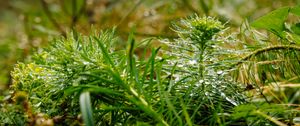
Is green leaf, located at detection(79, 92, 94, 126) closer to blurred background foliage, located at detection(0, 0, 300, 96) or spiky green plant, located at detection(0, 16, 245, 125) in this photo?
spiky green plant, located at detection(0, 16, 245, 125)

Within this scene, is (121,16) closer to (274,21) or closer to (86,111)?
(274,21)

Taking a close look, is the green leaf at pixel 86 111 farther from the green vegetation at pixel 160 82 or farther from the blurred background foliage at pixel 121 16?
the blurred background foliage at pixel 121 16

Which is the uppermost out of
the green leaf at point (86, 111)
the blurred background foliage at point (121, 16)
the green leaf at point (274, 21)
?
the blurred background foliage at point (121, 16)

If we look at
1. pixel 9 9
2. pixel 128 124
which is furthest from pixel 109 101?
pixel 9 9

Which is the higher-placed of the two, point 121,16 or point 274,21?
point 121,16

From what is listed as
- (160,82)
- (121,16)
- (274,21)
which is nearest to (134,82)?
(160,82)

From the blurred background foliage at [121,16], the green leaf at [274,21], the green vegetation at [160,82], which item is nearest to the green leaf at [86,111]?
the green vegetation at [160,82]

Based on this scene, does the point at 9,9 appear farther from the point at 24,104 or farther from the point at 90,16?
the point at 24,104

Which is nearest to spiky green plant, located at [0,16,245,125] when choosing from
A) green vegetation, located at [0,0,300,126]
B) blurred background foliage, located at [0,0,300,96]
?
green vegetation, located at [0,0,300,126]
